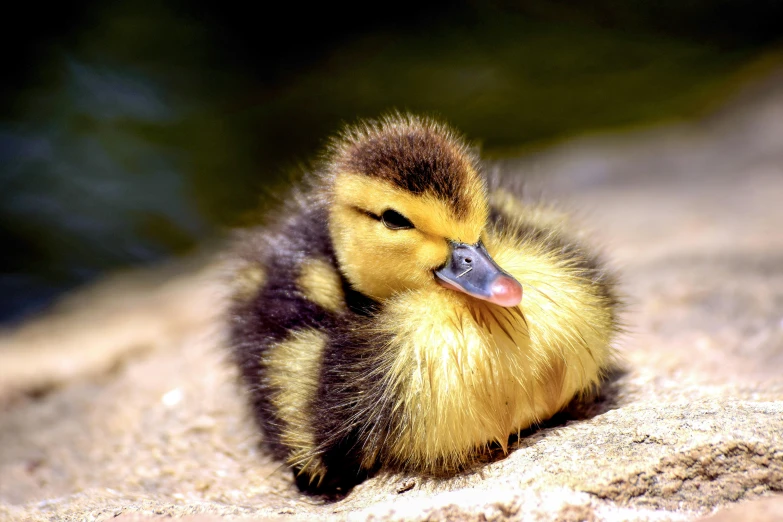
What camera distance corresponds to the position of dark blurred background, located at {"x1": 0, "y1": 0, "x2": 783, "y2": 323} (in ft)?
20.4

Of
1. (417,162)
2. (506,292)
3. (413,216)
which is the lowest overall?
(506,292)

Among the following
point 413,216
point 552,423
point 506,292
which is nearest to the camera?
point 506,292

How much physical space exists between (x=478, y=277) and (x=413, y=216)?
216mm

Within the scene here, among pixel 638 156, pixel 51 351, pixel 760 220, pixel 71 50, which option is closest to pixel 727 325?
pixel 760 220

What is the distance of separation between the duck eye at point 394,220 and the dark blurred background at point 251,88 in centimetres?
406

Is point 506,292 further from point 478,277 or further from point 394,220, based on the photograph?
point 394,220

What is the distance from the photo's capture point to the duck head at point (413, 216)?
1.88m

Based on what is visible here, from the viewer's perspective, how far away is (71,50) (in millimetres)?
7441

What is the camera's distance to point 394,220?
6.41ft

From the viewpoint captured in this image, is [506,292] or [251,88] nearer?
[506,292]

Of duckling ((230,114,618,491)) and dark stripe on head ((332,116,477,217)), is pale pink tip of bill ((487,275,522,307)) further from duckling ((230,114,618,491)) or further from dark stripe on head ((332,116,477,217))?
dark stripe on head ((332,116,477,217))

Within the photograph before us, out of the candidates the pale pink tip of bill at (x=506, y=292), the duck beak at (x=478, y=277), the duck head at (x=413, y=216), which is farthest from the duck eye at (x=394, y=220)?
the pale pink tip of bill at (x=506, y=292)

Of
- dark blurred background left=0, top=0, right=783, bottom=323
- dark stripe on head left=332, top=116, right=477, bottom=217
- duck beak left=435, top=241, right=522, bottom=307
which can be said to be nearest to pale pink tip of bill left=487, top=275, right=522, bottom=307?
duck beak left=435, top=241, right=522, bottom=307

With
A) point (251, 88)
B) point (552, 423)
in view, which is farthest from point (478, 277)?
point (251, 88)
